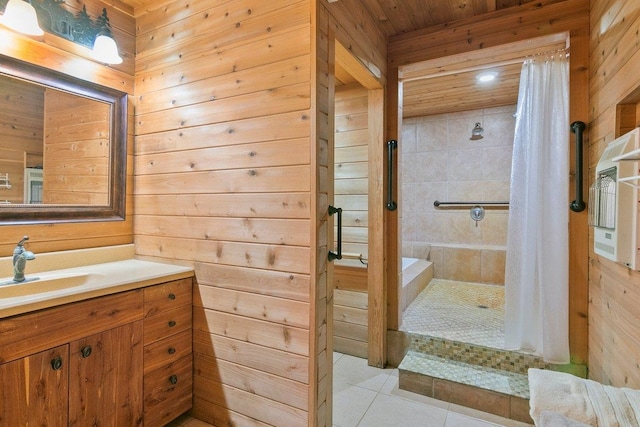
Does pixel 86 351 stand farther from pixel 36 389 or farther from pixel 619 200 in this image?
pixel 619 200

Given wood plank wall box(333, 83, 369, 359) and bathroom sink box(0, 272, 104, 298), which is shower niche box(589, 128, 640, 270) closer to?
wood plank wall box(333, 83, 369, 359)

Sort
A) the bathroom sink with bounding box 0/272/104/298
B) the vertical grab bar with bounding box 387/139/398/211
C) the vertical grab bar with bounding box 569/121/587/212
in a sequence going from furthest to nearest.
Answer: the vertical grab bar with bounding box 387/139/398/211, the vertical grab bar with bounding box 569/121/587/212, the bathroom sink with bounding box 0/272/104/298

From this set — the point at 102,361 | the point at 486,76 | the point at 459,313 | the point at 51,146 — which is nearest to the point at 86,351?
the point at 102,361

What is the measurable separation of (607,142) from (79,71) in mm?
3013

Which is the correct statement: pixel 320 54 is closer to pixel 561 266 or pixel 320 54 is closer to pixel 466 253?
pixel 561 266

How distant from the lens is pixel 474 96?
144 inches

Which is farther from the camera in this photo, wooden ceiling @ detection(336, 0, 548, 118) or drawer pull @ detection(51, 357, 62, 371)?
wooden ceiling @ detection(336, 0, 548, 118)

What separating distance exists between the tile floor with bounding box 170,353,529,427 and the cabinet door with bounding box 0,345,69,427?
71 cm

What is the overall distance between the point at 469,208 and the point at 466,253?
0.64 m

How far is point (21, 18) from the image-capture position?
1.58 metres

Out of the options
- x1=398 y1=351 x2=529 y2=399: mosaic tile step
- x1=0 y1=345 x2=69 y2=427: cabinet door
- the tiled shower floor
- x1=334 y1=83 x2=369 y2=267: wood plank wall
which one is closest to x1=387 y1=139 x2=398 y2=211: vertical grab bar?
x1=334 y1=83 x2=369 y2=267: wood plank wall

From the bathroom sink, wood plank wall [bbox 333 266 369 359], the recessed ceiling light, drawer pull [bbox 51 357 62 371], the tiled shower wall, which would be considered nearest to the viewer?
drawer pull [bbox 51 357 62 371]

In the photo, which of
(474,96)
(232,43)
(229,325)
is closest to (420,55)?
(232,43)

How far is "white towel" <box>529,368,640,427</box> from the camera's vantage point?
113 centimetres
